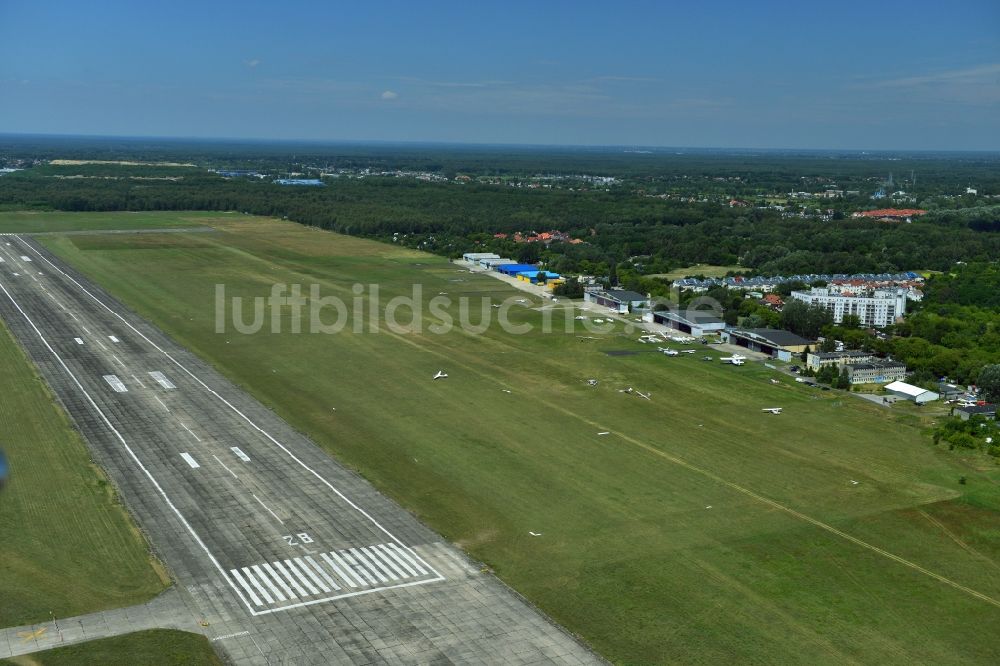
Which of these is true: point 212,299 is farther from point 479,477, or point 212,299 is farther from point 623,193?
point 623,193

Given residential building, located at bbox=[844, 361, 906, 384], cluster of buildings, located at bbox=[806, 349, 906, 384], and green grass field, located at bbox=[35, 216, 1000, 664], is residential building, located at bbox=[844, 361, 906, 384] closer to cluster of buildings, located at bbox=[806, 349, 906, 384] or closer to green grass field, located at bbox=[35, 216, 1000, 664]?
cluster of buildings, located at bbox=[806, 349, 906, 384]

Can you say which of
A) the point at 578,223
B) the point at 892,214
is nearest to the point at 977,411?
the point at 578,223

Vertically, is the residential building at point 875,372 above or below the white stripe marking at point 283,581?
above

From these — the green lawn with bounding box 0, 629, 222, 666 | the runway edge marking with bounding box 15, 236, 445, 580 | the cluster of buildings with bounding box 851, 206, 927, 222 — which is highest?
the cluster of buildings with bounding box 851, 206, 927, 222

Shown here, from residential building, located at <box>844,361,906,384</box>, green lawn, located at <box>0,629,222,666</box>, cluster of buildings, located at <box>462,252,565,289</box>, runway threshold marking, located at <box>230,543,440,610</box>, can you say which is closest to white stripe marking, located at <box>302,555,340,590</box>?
runway threshold marking, located at <box>230,543,440,610</box>

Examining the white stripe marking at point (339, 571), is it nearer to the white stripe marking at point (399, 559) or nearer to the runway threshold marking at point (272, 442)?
the runway threshold marking at point (272, 442)

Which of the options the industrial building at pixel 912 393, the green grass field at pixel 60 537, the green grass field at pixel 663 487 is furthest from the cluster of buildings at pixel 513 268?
the green grass field at pixel 60 537
